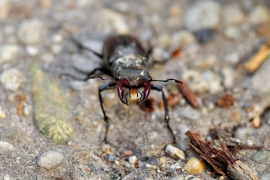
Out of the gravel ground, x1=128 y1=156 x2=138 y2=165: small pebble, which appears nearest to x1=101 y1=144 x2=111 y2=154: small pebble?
the gravel ground

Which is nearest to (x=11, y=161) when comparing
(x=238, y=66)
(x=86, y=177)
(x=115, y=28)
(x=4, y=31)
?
(x=86, y=177)

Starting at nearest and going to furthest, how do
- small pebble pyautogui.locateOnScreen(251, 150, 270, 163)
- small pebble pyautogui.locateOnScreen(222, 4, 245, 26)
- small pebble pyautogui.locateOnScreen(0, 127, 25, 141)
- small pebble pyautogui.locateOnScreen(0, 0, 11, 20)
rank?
1. small pebble pyautogui.locateOnScreen(251, 150, 270, 163)
2. small pebble pyautogui.locateOnScreen(0, 127, 25, 141)
3. small pebble pyautogui.locateOnScreen(0, 0, 11, 20)
4. small pebble pyautogui.locateOnScreen(222, 4, 245, 26)

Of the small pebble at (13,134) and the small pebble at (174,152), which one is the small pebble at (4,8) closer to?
the small pebble at (13,134)

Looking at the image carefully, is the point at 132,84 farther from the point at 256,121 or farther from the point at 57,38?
the point at 57,38

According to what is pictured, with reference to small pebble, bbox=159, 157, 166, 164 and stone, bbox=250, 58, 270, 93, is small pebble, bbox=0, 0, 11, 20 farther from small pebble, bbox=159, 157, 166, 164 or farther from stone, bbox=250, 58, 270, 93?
stone, bbox=250, 58, 270, 93

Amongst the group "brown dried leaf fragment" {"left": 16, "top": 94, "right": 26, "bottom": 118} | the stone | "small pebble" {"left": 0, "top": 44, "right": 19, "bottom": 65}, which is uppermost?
the stone
